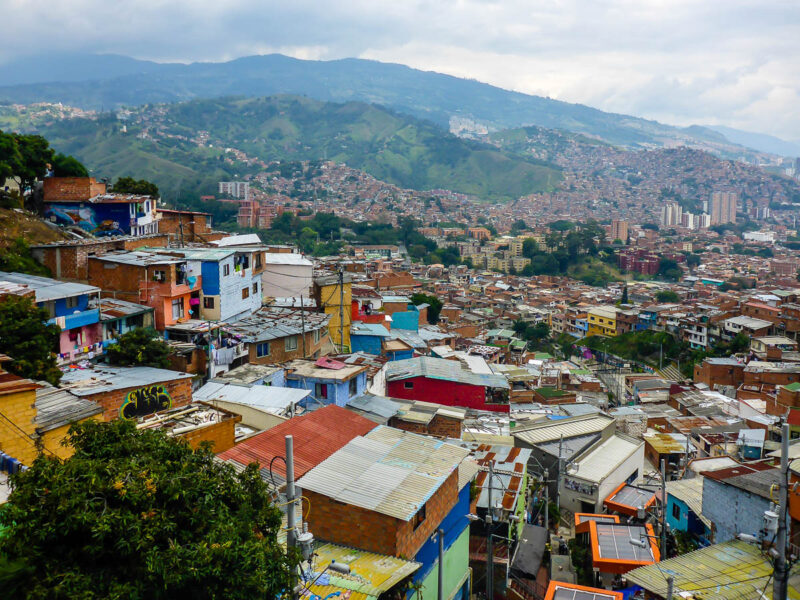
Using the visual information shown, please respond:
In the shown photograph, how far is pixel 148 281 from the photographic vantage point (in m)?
12.4

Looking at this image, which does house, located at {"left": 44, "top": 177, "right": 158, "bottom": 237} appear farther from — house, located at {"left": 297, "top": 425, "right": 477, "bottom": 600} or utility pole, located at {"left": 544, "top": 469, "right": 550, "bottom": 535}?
utility pole, located at {"left": 544, "top": 469, "right": 550, "bottom": 535}

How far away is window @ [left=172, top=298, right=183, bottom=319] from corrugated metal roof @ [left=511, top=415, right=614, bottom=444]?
712cm

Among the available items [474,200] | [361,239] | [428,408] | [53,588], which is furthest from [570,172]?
[53,588]

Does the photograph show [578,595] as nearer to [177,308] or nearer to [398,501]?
[398,501]

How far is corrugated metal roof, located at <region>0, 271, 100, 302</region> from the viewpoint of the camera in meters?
10.0

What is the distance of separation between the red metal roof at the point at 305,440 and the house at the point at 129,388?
6.61 ft

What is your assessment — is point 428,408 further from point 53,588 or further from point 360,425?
point 53,588

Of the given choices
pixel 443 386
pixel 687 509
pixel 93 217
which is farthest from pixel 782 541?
pixel 93 217

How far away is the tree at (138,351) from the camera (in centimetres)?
1043

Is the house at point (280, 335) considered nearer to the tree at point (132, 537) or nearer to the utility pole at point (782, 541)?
the tree at point (132, 537)

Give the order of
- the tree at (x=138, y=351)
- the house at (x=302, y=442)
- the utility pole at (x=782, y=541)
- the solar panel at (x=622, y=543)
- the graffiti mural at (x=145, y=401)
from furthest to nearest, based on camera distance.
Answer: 1. the tree at (x=138, y=351)
2. the graffiti mural at (x=145, y=401)
3. the solar panel at (x=622, y=543)
4. the house at (x=302, y=442)
5. the utility pole at (x=782, y=541)

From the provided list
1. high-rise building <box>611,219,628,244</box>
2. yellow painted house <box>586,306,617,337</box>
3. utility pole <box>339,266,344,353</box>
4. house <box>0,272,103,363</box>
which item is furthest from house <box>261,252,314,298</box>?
high-rise building <box>611,219,628,244</box>

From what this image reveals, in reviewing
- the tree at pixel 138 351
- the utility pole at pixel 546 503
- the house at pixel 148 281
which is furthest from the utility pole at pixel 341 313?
the utility pole at pixel 546 503

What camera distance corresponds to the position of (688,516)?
10016mm
